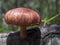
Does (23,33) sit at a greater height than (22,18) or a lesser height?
lesser

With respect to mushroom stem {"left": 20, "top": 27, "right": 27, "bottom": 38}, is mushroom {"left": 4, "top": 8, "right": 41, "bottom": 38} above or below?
above

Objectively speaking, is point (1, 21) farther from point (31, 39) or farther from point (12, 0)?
point (31, 39)

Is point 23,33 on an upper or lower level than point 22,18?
lower

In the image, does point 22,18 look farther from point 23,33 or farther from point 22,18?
point 23,33

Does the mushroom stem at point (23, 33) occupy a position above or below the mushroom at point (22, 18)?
below

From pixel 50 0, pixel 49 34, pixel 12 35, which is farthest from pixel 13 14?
pixel 50 0

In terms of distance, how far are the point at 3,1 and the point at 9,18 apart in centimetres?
162

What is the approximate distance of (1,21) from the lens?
2.67m

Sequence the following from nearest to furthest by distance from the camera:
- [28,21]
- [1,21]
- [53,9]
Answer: [28,21] → [1,21] → [53,9]

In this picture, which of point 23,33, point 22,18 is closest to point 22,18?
point 22,18

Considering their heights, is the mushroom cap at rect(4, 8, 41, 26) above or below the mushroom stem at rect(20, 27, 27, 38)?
above

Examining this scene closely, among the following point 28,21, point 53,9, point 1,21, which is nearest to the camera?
point 28,21

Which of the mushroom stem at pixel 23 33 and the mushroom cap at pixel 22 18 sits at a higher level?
the mushroom cap at pixel 22 18

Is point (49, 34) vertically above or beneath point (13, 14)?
beneath
